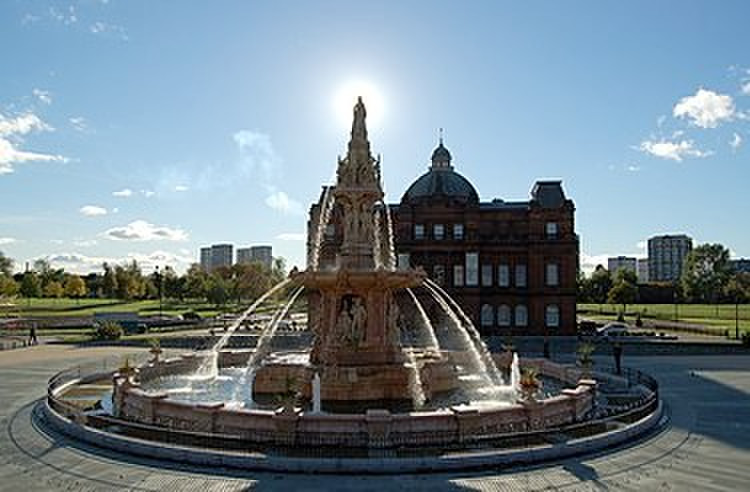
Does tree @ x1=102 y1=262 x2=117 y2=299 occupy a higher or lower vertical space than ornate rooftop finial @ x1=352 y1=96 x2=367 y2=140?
lower

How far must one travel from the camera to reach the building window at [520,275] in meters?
67.1

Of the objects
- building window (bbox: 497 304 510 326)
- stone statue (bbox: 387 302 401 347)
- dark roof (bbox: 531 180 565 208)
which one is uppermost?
dark roof (bbox: 531 180 565 208)

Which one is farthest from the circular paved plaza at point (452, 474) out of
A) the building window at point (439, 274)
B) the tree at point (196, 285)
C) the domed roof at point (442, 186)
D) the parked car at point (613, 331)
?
the tree at point (196, 285)

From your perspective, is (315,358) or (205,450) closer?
(205,450)

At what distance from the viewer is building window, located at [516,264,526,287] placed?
67.1 meters

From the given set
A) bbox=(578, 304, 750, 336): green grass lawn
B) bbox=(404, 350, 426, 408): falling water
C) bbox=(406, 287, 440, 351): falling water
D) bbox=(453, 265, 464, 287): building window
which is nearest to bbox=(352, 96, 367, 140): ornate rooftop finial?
bbox=(406, 287, 440, 351): falling water

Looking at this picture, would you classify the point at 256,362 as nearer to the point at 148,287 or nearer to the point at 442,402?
the point at 442,402

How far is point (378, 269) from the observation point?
77.3 feet

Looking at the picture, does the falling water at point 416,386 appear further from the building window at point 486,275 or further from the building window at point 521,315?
the building window at point 521,315

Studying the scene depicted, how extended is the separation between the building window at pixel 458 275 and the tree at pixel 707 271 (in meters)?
68.7

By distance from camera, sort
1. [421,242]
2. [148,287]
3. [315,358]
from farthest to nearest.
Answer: [148,287] < [421,242] < [315,358]

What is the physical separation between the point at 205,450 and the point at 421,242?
173 feet

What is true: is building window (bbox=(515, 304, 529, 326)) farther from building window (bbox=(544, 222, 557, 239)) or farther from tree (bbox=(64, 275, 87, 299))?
tree (bbox=(64, 275, 87, 299))

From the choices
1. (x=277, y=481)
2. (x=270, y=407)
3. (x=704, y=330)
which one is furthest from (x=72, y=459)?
(x=704, y=330)
